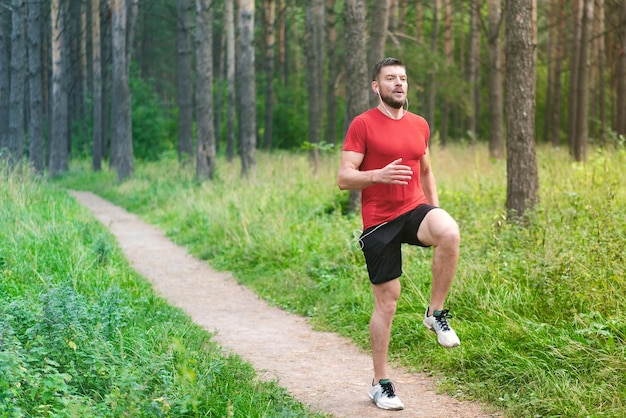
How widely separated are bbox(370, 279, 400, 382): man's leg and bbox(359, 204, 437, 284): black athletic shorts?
0.26 ft

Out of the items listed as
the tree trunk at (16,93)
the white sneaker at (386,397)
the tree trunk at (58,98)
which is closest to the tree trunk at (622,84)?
the tree trunk at (16,93)

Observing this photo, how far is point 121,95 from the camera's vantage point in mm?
26359

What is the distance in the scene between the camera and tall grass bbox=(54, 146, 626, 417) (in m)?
5.64

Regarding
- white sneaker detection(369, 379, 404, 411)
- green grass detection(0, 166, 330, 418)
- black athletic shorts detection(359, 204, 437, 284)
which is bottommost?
white sneaker detection(369, 379, 404, 411)

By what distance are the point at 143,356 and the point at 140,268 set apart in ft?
20.7

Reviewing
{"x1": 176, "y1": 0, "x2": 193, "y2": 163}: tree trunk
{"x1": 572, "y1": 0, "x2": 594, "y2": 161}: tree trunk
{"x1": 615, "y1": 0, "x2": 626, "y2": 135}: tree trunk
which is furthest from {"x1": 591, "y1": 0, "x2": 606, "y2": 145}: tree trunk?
{"x1": 176, "y1": 0, "x2": 193, "y2": 163}: tree trunk

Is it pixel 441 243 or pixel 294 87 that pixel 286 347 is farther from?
pixel 294 87

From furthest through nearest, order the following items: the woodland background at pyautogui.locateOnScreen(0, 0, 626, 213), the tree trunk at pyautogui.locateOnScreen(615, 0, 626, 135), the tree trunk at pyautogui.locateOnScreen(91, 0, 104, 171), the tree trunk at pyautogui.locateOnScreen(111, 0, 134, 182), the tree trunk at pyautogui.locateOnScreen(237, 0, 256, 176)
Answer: the tree trunk at pyautogui.locateOnScreen(91, 0, 104, 171) → the tree trunk at pyautogui.locateOnScreen(111, 0, 134, 182) → the tree trunk at pyautogui.locateOnScreen(237, 0, 256, 176) → the tree trunk at pyautogui.locateOnScreen(615, 0, 626, 135) → the woodland background at pyautogui.locateOnScreen(0, 0, 626, 213)

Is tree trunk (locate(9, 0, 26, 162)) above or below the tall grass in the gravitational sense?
above

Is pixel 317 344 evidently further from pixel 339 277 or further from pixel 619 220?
pixel 619 220

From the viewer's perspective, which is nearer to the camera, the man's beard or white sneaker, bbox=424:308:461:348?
the man's beard

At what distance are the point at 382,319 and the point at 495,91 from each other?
695 inches

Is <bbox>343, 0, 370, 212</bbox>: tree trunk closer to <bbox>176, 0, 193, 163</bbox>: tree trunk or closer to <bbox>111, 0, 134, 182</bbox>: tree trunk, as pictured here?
<bbox>176, 0, 193, 163</bbox>: tree trunk

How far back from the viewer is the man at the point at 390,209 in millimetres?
5367
